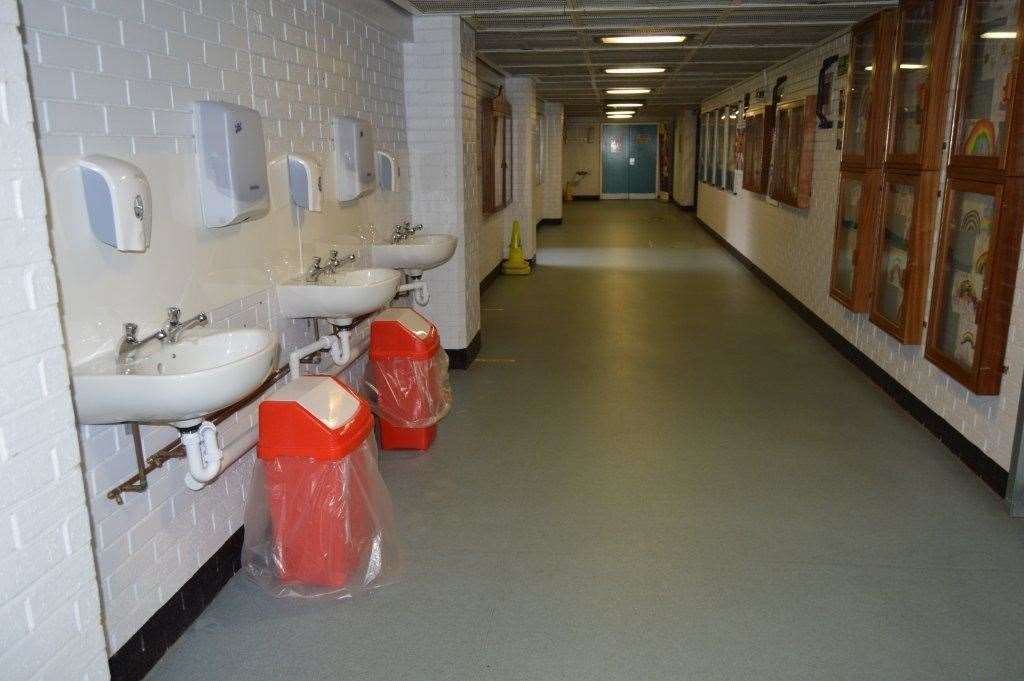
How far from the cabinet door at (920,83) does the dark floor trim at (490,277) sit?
4.93 m

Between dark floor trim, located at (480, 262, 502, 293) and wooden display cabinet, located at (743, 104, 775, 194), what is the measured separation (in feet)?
11.2

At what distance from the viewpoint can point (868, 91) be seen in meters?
5.37

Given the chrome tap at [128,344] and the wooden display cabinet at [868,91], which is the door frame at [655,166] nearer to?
the wooden display cabinet at [868,91]

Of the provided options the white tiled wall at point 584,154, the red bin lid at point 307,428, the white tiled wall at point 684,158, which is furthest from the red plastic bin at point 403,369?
the white tiled wall at point 584,154

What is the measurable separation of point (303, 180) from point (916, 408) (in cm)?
374

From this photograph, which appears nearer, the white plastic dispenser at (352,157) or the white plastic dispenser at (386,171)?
the white plastic dispenser at (352,157)

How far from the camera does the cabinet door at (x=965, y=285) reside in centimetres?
368

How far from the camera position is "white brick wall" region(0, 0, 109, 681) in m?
1.49

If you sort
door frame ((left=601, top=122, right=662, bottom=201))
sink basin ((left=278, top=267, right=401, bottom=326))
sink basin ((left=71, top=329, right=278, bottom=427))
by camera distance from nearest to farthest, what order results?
sink basin ((left=71, top=329, right=278, bottom=427))
sink basin ((left=278, top=267, right=401, bottom=326))
door frame ((left=601, top=122, right=662, bottom=201))

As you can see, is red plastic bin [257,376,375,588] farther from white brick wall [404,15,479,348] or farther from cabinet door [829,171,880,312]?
cabinet door [829,171,880,312]

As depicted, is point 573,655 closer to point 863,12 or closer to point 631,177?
point 863,12

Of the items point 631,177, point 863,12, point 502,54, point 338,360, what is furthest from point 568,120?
point 338,360

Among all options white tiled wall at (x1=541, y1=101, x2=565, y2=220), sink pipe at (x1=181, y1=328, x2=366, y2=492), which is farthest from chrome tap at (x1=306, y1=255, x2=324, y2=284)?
white tiled wall at (x1=541, y1=101, x2=565, y2=220)

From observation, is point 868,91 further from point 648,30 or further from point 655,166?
point 655,166
